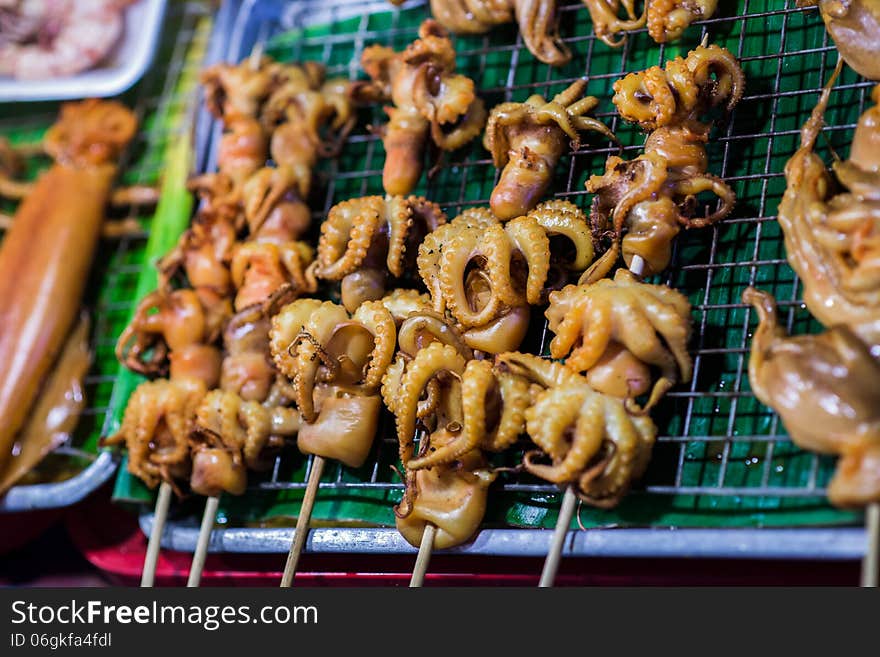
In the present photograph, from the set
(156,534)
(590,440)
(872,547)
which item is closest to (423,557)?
(590,440)

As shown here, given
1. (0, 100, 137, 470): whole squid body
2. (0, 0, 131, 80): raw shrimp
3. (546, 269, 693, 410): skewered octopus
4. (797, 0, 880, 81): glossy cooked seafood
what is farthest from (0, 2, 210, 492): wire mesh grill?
(797, 0, 880, 81): glossy cooked seafood

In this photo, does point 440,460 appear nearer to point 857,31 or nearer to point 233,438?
point 233,438

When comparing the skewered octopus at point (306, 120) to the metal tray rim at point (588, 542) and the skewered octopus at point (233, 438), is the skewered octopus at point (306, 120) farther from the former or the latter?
the metal tray rim at point (588, 542)

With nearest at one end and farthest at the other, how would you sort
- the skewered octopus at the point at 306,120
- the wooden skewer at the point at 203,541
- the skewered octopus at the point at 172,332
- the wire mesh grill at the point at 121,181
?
1. the wooden skewer at the point at 203,541
2. the skewered octopus at the point at 172,332
3. the skewered octopus at the point at 306,120
4. the wire mesh grill at the point at 121,181

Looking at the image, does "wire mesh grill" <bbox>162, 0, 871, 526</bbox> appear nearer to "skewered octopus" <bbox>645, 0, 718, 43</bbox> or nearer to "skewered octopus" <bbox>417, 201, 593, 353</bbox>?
"skewered octopus" <bbox>645, 0, 718, 43</bbox>

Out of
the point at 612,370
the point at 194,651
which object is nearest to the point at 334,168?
the point at 612,370

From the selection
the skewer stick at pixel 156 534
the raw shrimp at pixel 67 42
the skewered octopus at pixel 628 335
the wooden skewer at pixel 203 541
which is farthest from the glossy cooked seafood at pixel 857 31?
the raw shrimp at pixel 67 42
